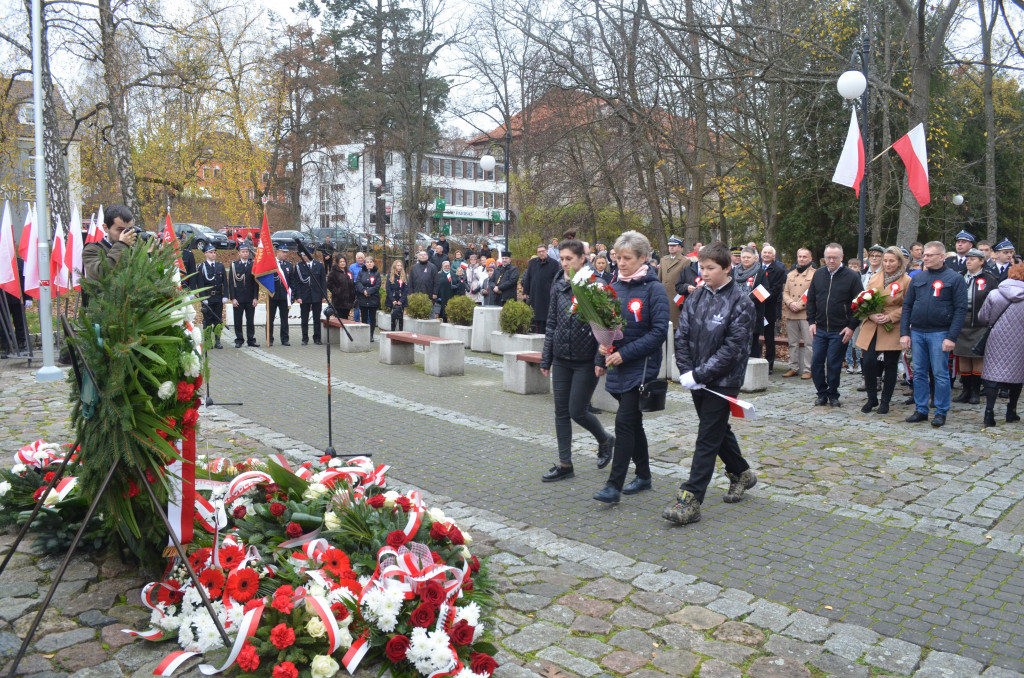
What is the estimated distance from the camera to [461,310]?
16.1 m

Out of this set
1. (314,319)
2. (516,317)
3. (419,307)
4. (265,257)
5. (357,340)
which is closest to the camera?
(265,257)

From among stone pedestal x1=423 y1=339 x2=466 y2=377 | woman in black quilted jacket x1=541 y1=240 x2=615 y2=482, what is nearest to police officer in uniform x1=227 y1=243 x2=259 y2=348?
stone pedestal x1=423 y1=339 x2=466 y2=377

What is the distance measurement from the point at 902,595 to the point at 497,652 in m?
2.41

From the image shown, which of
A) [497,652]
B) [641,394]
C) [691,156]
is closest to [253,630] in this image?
[497,652]

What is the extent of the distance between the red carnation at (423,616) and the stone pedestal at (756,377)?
805cm

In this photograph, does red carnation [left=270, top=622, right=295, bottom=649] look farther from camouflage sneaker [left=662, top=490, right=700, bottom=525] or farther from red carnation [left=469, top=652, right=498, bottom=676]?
camouflage sneaker [left=662, top=490, right=700, bottom=525]

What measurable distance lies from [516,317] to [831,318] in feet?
17.9

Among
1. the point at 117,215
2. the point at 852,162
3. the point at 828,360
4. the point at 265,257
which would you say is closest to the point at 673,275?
the point at 852,162

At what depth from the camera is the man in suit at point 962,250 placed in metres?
11.6

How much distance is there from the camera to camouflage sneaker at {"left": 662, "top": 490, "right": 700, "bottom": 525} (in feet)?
18.4

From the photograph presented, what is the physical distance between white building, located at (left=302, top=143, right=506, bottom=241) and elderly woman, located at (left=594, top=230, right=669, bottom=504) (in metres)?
35.2

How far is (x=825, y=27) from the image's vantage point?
19578mm

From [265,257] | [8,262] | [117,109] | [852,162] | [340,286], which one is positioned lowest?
[340,286]

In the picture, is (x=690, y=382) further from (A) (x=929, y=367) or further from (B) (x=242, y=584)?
(A) (x=929, y=367)
